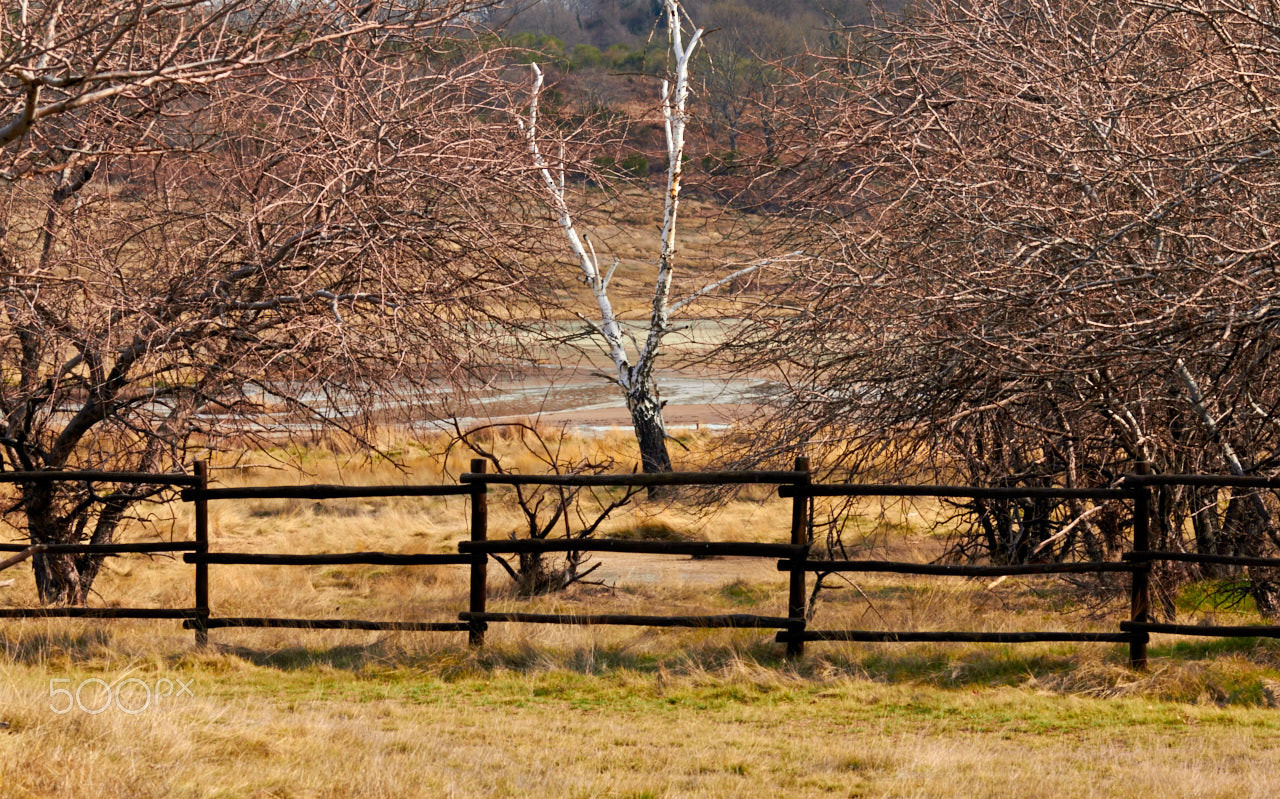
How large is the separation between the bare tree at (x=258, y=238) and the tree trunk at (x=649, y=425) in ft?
24.9

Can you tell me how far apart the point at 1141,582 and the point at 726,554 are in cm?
249

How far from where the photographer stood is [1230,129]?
25.7ft

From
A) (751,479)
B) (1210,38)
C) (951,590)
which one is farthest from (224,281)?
(1210,38)

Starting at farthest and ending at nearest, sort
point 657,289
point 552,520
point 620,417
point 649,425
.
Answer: point 620,417 < point 649,425 < point 657,289 < point 552,520

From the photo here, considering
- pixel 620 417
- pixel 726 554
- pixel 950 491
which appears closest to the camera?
pixel 950 491

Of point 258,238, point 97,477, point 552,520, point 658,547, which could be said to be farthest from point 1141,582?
point 97,477

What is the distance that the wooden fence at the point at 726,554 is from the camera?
7219 mm

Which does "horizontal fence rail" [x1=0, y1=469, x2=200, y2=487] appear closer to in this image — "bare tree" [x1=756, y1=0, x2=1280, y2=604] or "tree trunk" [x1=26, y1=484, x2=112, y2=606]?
"tree trunk" [x1=26, y1=484, x2=112, y2=606]

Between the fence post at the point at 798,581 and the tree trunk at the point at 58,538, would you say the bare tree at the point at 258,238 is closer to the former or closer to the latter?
the tree trunk at the point at 58,538

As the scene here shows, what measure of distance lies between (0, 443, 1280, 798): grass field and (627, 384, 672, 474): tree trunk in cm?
652

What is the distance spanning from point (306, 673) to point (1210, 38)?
26.4 feet

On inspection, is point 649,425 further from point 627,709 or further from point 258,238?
point 627,709

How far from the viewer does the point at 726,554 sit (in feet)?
25.2

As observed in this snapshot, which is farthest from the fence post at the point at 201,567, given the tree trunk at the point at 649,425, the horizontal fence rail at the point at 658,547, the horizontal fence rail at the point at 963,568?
the tree trunk at the point at 649,425
